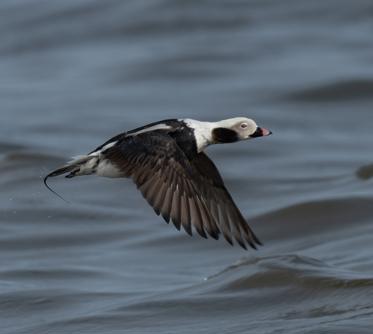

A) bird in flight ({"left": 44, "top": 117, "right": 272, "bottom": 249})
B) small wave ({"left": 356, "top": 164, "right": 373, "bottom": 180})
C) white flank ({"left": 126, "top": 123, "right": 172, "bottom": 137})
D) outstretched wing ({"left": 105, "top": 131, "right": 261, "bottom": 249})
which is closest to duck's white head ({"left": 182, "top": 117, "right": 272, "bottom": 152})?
bird in flight ({"left": 44, "top": 117, "right": 272, "bottom": 249})

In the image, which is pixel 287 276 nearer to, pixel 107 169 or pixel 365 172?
pixel 107 169

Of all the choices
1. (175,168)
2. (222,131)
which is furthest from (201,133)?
(175,168)

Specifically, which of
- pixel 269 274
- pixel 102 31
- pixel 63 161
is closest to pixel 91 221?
pixel 63 161

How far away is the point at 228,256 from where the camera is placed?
9398 mm

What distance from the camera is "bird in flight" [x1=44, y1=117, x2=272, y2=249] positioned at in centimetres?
701

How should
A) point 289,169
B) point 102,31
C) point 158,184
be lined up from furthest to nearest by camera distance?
point 102,31 → point 289,169 → point 158,184

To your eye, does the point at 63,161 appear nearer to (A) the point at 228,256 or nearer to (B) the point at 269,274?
(A) the point at 228,256

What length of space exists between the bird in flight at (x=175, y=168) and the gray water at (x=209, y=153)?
62 cm

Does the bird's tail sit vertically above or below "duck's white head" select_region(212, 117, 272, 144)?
below

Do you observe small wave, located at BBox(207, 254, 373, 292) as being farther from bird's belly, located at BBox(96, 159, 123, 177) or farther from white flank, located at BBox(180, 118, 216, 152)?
bird's belly, located at BBox(96, 159, 123, 177)

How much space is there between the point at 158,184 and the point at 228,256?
2454 millimetres

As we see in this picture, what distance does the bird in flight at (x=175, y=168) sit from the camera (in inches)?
276

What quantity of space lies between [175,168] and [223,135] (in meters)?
0.50

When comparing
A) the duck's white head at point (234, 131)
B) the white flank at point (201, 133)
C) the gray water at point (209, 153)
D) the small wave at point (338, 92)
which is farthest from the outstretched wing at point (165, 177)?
the small wave at point (338, 92)
